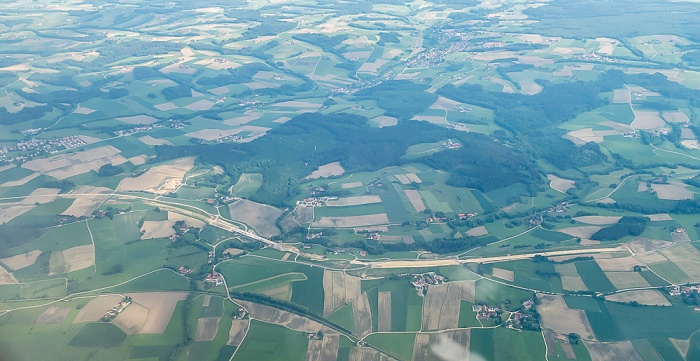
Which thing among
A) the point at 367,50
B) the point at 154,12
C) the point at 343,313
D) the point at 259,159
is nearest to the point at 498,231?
the point at 343,313

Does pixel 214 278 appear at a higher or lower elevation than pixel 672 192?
higher

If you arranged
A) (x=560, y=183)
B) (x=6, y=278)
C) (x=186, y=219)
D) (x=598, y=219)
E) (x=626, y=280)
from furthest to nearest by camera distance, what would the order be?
1. (x=560, y=183)
2. (x=186, y=219)
3. (x=598, y=219)
4. (x=6, y=278)
5. (x=626, y=280)

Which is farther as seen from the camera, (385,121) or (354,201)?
(385,121)

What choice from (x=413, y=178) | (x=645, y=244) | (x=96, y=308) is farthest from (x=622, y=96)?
(x=96, y=308)

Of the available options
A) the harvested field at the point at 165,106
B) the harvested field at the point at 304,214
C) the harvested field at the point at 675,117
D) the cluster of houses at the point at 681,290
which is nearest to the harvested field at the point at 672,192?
the cluster of houses at the point at 681,290

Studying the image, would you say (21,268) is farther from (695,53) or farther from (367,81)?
(695,53)

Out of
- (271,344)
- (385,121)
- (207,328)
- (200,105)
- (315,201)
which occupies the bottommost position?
(385,121)

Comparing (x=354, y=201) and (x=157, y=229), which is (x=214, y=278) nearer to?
(x=157, y=229)
